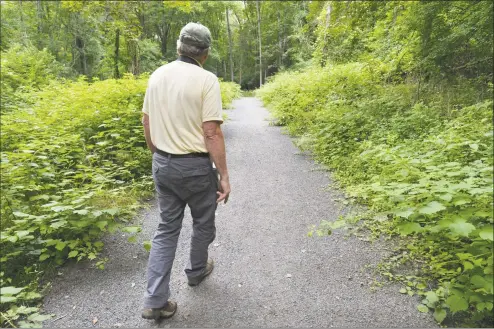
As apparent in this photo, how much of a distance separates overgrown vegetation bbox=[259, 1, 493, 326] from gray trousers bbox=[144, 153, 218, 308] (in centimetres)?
126

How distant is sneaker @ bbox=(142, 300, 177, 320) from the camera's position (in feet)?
7.60

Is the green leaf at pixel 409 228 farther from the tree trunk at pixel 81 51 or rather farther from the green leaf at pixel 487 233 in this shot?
the tree trunk at pixel 81 51

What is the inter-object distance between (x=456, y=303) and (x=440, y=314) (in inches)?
7.1

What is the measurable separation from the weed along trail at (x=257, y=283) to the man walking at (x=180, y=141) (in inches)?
16.4

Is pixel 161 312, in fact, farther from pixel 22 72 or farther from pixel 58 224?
pixel 22 72

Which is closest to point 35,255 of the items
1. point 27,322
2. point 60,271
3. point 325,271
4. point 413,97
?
point 60,271

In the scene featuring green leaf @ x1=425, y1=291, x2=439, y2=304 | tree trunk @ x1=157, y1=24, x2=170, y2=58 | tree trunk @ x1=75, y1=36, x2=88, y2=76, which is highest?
tree trunk @ x1=157, y1=24, x2=170, y2=58

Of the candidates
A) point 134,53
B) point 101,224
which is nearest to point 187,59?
point 101,224

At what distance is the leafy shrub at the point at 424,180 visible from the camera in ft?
7.16

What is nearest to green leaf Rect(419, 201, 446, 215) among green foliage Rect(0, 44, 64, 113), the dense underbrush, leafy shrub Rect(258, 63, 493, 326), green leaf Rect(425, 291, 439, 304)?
leafy shrub Rect(258, 63, 493, 326)

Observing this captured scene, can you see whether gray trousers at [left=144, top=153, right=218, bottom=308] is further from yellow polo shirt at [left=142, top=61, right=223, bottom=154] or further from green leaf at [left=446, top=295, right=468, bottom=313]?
green leaf at [left=446, top=295, right=468, bottom=313]

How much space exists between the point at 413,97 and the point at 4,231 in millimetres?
7135

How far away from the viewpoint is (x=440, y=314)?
224 cm

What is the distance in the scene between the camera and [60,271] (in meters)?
2.95
